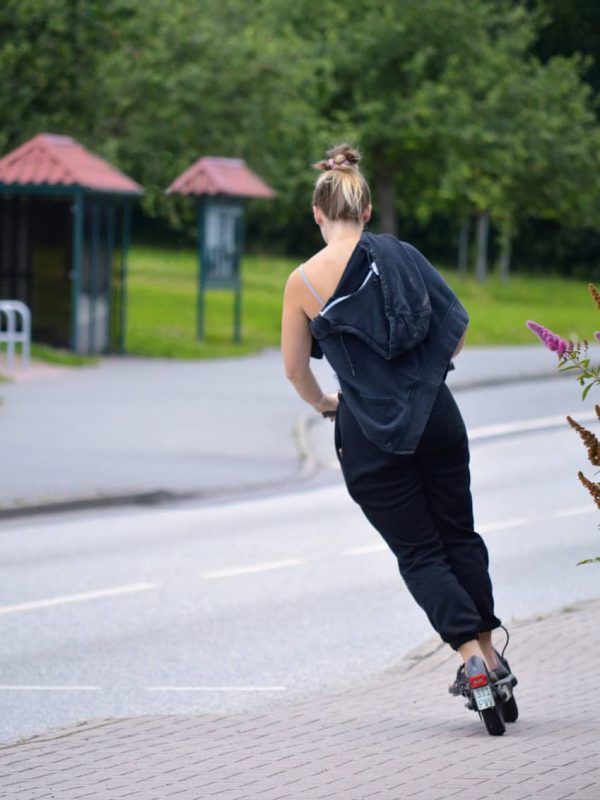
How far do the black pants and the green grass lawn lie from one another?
56.3 feet

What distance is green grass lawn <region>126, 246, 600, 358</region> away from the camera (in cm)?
2892

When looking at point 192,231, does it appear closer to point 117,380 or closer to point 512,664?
point 117,380

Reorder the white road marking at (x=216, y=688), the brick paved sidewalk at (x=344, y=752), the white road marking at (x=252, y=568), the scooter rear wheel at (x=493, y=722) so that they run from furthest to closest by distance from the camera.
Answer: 1. the white road marking at (x=252, y=568)
2. the white road marking at (x=216, y=688)
3. the scooter rear wheel at (x=493, y=722)
4. the brick paved sidewalk at (x=344, y=752)

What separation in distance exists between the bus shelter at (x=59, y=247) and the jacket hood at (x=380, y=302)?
1967 cm

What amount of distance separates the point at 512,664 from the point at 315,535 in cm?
485

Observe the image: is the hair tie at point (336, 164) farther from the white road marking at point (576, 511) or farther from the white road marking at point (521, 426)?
the white road marking at point (521, 426)

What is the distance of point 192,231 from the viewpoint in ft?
103

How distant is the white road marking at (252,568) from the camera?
979cm

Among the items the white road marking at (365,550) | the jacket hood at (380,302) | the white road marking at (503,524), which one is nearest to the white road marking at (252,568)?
the white road marking at (365,550)

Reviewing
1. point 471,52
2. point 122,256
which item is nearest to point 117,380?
point 122,256

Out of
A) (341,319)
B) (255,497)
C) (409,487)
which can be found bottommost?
(255,497)

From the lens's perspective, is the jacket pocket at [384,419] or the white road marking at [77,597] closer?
the jacket pocket at [384,419]

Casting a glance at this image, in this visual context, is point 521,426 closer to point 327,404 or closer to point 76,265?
point 76,265

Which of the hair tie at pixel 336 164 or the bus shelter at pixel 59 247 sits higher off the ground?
the hair tie at pixel 336 164
